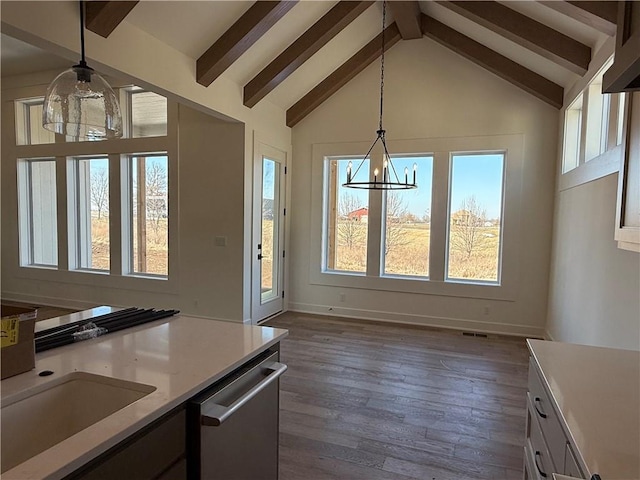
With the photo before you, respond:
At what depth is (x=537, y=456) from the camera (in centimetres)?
149

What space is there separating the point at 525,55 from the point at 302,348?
4079 mm

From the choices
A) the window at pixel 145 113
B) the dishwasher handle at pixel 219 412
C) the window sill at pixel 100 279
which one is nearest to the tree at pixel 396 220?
the window sill at pixel 100 279

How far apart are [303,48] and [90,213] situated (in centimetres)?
408

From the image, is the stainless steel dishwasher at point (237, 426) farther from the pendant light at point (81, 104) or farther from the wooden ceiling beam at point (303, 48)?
the wooden ceiling beam at point (303, 48)

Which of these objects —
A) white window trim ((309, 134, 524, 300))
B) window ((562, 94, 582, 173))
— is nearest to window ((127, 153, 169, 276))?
white window trim ((309, 134, 524, 300))

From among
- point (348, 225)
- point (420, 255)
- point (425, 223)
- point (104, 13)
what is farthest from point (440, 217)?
point (104, 13)

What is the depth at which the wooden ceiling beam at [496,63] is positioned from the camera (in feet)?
14.7

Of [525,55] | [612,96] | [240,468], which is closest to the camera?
[240,468]

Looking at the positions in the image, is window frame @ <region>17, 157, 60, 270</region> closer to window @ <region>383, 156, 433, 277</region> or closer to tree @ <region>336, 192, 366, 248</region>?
tree @ <region>336, 192, 366, 248</region>

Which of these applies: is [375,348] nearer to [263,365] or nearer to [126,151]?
[263,365]

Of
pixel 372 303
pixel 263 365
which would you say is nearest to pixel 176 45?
pixel 263 365

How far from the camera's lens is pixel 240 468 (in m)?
1.44

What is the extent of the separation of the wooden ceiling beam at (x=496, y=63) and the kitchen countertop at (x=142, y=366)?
14.6 ft

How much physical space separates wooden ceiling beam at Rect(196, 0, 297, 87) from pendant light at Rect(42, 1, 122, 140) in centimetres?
181
